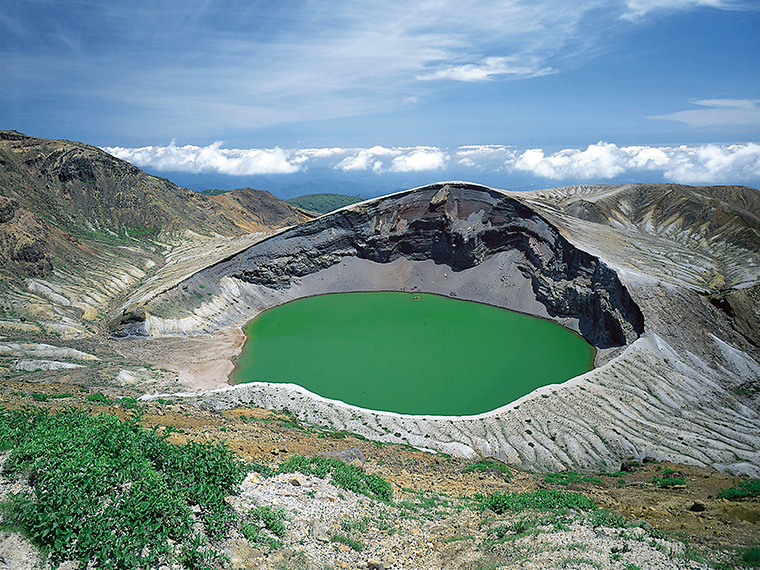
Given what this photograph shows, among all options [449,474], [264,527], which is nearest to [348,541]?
[264,527]

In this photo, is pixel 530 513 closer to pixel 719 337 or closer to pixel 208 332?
pixel 719 337

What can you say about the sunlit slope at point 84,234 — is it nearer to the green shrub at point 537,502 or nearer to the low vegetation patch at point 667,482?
the green shrub at point 537,502

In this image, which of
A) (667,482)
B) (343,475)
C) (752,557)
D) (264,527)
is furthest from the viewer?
(667,482)

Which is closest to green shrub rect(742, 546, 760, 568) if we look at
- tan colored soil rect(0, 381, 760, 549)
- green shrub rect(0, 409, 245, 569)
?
tan colored soil rect(0, 381, 760, 549)

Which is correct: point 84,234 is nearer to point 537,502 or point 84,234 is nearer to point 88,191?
point 88,191

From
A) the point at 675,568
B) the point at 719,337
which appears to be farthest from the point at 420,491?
the point at 719,337
